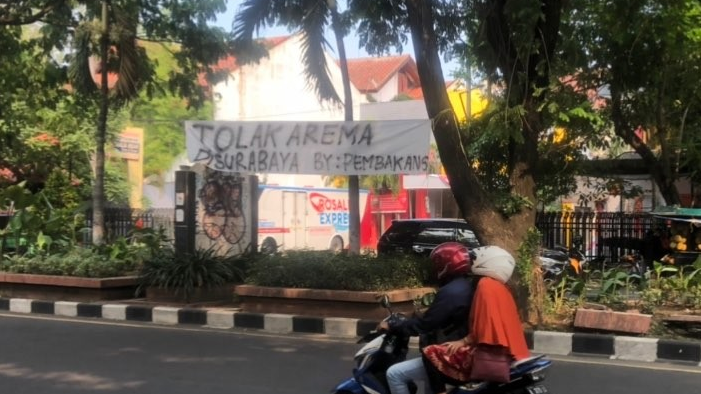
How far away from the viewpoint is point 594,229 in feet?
56.7

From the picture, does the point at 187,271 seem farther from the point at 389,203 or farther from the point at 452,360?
the point at 389,203

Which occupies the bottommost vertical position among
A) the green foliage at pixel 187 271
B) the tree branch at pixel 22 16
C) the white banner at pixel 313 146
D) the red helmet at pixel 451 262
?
the green foliage at pixel 187 271

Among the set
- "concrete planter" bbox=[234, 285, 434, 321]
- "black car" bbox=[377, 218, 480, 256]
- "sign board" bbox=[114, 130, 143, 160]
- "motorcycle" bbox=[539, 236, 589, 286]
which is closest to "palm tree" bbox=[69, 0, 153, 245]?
"concrete planter" bbox=[234, 285, 434, 321]

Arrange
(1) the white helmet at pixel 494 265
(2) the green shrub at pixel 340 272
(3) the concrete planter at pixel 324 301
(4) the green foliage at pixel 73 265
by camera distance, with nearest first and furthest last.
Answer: (1) the white helmet at pixel 494 265 → (3) the concrete planter at pixel 324 301 → (2) the green shrub at pixel 340 272 → (4) the green foliage at pixel 73 265

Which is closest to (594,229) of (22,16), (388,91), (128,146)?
(22,16)

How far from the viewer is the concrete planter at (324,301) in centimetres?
894

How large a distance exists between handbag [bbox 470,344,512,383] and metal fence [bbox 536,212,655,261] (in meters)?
13.5

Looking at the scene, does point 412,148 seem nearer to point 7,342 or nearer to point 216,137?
point 216,137

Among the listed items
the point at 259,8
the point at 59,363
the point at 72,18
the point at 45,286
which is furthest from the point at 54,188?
the point at 59,363

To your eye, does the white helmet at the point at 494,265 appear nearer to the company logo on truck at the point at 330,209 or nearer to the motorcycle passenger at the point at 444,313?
the motorcycle passenger at the point at 444,313

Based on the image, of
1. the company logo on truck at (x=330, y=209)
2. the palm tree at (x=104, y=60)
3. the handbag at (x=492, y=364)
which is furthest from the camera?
the company logo on truck at (x=330, y=209)

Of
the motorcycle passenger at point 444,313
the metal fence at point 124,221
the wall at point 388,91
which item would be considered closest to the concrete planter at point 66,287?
the metal fence at point 124,221

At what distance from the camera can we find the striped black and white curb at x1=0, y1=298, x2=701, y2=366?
7430 mm

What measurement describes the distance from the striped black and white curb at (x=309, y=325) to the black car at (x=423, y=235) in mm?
4823
